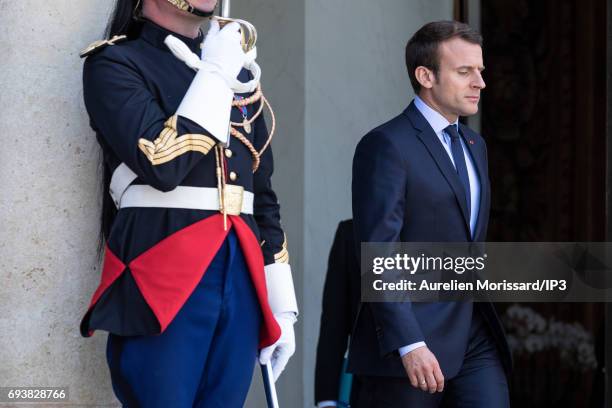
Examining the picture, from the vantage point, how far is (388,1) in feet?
22.0

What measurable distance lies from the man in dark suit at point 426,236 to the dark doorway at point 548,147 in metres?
3.90

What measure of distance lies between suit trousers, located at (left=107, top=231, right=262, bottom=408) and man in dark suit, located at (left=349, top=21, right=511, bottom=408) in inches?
32.4

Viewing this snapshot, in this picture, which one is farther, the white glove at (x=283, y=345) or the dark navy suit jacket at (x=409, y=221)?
the dark navy suit jacket at (x=409, y=221)

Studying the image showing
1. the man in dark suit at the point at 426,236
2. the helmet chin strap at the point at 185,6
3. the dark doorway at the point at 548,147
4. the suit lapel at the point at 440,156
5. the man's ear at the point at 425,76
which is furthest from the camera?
the dark doorway at the point at 548,147

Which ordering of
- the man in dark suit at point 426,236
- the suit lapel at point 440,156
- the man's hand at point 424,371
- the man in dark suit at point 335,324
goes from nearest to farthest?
the man's hand at point 424,371 → the man in dark suit at point 426,236 → the suit lapel at point 440,156 → the man in dark suit at point 335,324

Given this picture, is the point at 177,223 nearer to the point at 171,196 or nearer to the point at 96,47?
the point at 171,196

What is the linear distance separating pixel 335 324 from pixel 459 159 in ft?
3.41

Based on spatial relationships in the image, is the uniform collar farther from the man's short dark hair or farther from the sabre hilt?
the man's short dark hair

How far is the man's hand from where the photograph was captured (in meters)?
3.58

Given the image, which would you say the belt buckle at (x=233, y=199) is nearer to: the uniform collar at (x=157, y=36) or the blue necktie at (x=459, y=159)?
the uniform collar at (x=157, y=36)

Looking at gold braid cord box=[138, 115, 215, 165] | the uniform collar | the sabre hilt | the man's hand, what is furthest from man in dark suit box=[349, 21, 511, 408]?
gold braid cord box=[138, 115, 215, 165]

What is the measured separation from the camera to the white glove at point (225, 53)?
9.53 ft

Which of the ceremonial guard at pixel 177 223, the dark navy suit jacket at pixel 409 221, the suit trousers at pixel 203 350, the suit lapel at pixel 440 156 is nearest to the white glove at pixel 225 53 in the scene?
the ceremonial guard at pixel 177 223

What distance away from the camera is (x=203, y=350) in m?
2.83
